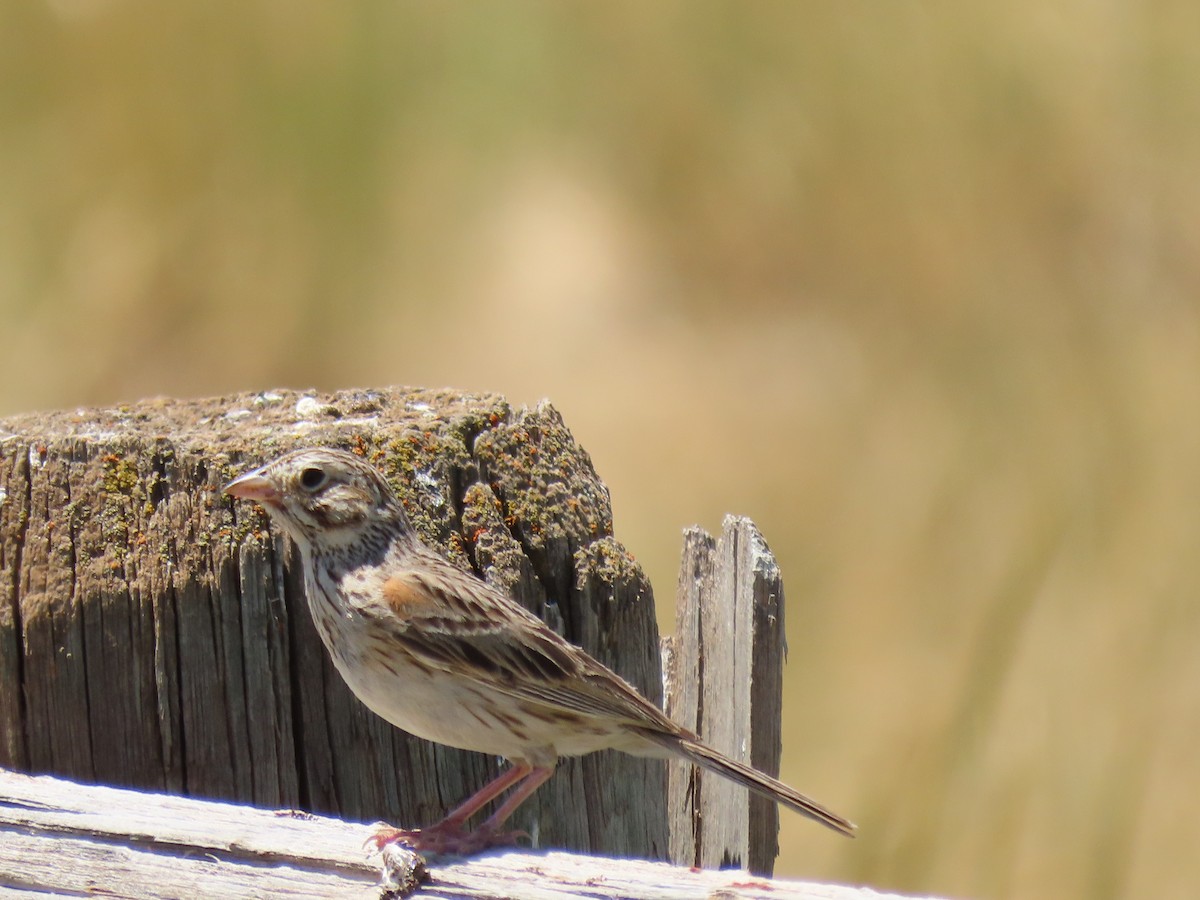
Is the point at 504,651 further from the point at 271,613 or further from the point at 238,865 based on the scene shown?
the point at 238,865

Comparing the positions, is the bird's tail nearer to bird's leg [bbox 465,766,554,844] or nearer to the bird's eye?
bird's leg [bbox 465,766,554,844]

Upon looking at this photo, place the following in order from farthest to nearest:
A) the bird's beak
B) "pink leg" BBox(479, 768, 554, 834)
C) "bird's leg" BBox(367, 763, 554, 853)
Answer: "pink leg" BBox(479, 768, 554, 834)
the bird's beak
"bird's leg" BBox(367, 763, 554, 853)

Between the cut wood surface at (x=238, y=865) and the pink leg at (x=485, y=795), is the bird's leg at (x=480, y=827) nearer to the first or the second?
the pink leg at (x=485, y=795)

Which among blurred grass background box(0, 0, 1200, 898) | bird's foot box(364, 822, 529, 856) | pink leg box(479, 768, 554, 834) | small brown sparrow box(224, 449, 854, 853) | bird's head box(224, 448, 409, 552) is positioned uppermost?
blurred grass background box(0, 0, 1200, 898)

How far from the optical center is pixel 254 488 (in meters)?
3.51

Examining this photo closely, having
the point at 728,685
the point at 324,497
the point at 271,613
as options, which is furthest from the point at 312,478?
the point at 728,685

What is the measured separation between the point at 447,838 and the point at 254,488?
980mm

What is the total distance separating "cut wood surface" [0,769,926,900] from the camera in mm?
2682

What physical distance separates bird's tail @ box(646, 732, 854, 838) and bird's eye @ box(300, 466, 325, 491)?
1084 mm

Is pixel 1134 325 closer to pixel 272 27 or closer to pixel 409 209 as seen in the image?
pixel 409 209

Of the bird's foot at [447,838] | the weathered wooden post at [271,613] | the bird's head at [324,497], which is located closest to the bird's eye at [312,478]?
the bird's head at [324,497]

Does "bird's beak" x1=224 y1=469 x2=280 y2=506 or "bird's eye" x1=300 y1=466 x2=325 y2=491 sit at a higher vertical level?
"bird's eye" x1=300 y1=466 x2=325 y2=491

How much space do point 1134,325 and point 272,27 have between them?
15.6ft

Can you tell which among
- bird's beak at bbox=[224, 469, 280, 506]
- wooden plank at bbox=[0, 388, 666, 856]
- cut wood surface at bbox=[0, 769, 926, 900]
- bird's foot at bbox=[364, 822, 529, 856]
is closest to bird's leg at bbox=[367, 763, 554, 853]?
bird's foot at bbox=[364, 822, 529, 856]
